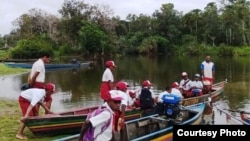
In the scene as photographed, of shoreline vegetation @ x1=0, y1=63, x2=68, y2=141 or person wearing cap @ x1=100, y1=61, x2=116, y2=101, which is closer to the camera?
shoreline vegetation @ x1=0, y1=63, x2=68, y2=141

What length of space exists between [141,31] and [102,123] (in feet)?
228

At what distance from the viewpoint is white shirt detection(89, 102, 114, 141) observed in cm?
563

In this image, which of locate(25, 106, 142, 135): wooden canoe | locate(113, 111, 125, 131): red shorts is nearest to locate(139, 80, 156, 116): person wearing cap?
locate(25, 106, 142, 135): wooden canoe

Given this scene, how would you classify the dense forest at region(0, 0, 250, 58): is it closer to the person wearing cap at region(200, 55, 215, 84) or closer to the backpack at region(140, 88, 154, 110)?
the person wearing cap at region(200, 55, 215, 84)

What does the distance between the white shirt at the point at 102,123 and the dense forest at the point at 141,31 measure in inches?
2015

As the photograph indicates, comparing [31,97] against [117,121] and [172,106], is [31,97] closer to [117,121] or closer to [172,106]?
[172,106]

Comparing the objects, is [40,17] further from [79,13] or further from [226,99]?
[226,99]

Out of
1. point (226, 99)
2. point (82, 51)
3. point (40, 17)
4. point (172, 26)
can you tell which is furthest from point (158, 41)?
point (226, 99)

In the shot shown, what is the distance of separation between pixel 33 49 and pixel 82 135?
1944 inches

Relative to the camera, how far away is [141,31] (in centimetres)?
7469

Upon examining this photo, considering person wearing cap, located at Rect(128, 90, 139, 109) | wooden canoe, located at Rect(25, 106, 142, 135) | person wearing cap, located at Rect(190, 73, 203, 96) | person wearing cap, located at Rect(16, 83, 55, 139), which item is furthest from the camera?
person wearing cap, located at Rect(190, 73, 203, 96)

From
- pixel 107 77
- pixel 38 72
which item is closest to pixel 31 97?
pixel 38 72

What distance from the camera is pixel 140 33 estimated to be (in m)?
71.9

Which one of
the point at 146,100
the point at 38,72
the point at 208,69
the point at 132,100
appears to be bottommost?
the point at 132,100
